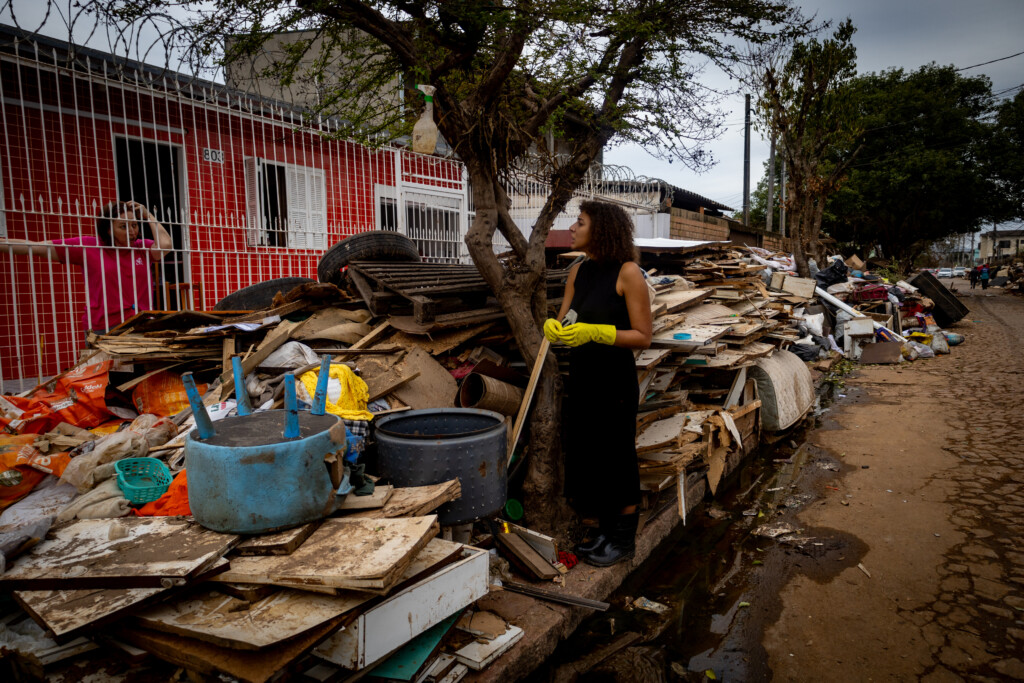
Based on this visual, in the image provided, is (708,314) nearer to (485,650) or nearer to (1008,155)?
(485,650)

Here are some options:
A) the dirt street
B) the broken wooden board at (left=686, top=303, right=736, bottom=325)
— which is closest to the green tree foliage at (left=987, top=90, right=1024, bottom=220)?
the dirt street

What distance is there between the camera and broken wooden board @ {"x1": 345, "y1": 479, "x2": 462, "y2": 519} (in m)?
2.45

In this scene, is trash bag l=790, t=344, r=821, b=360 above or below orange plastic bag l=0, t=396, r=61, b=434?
below

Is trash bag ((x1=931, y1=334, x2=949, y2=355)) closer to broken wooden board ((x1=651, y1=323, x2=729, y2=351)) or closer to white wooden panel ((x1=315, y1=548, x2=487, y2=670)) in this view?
broken wooden board ((x1=651, y1=323, x2=729, y2=351))

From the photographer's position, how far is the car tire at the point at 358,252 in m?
5.68

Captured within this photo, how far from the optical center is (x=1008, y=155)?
86.2 ft

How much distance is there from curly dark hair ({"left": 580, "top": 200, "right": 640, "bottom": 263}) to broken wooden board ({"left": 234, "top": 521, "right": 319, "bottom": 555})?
7.31ft

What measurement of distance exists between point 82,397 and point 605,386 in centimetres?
362

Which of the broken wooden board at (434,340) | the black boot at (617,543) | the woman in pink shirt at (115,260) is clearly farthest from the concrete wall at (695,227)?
the woman in pink shirt at (115,260)

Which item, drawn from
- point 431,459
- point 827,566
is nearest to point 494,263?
point 431,459

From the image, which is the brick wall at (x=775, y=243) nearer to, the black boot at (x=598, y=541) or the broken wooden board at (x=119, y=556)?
the black boot at (x=598, y=541)

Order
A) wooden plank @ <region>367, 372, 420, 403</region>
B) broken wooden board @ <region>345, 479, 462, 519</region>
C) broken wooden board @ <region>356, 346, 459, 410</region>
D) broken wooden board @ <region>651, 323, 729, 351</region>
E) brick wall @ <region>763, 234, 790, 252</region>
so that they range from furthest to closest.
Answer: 1. brick wall @ <region>763, 234, 790, 252</region>
2. broken wooden board @ <region>651, 323, 729, 351</region>
3. broken wooden board @ <region>356, 346, 459, 410</region>
4. wooden plank @ <region>367, 372, 420, 403</region>
5. broken wooden board @ <region>345, 479, 462, 519</region>

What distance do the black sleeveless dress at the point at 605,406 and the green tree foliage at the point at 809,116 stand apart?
41.5 feet

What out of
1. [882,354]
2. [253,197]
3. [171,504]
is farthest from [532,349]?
[882,354]
